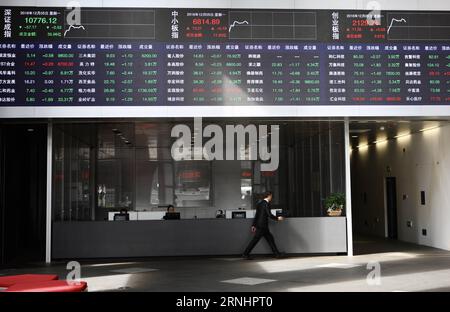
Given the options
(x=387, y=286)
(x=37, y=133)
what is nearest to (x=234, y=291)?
(x=387, y=286)

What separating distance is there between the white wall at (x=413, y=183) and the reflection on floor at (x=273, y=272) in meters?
1.23

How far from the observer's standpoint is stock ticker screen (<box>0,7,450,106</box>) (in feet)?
34.7

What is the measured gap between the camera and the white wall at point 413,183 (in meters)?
13.2

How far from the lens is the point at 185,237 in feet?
39.3

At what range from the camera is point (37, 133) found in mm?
14562

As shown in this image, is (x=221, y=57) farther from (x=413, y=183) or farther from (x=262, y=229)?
(x=413, y=183)

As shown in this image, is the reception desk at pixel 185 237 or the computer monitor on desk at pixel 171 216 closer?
the reception desk at pixel 185 237

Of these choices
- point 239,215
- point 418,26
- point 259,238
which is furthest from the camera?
point 239,215

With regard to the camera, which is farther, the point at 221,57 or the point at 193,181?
the point at 193,181

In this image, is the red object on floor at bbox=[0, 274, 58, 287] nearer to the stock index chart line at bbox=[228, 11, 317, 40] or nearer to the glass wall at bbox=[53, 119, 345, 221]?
the stock index chart line at bbox=[228, 11, 317, 40]

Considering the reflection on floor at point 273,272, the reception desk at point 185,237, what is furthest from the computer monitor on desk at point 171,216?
the reflection on floor at point 273,272

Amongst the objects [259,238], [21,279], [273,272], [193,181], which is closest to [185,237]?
[259,238]

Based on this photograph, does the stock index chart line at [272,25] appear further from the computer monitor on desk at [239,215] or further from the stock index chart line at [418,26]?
the computer monitor on desk at [239,215]

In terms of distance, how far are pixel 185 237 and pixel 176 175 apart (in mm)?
5750
